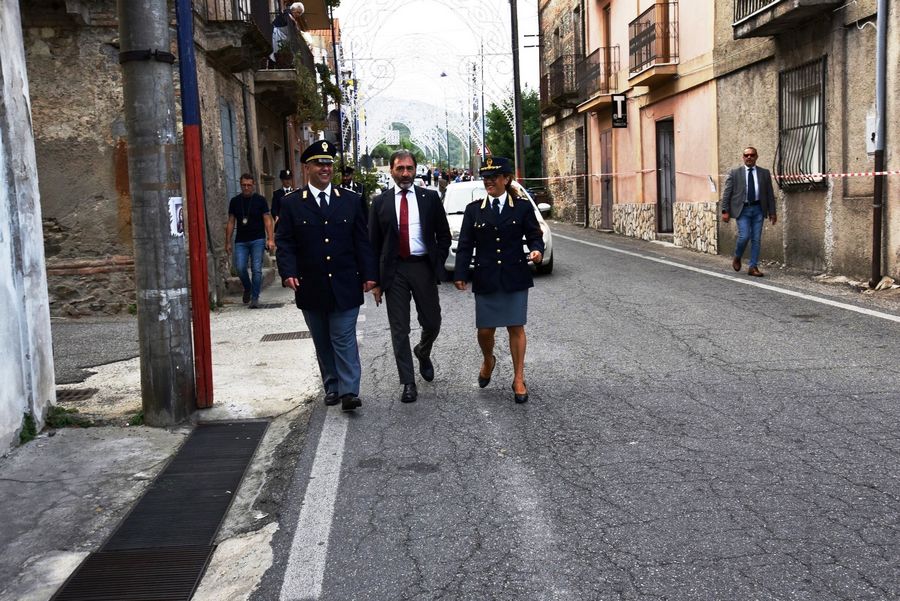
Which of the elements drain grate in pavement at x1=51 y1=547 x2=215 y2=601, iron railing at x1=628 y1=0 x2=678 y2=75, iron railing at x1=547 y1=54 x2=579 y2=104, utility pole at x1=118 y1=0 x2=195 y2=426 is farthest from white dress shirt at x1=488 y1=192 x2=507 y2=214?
iron railing at x1=547 y1=54 x2=579 y2=104

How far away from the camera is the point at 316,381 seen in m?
7.37

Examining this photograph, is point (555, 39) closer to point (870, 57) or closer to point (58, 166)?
point (870, 57)

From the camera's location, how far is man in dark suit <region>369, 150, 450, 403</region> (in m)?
6.70

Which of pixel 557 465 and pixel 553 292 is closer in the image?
pixel 557 465

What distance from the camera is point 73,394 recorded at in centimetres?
709

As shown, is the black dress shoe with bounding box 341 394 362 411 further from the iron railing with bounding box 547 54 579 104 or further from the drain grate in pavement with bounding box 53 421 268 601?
the iron railing with bounding box 547 54 579 104

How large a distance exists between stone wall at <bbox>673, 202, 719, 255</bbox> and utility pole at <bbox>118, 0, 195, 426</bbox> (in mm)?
13218

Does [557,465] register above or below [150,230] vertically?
below

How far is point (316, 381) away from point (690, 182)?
1398cm

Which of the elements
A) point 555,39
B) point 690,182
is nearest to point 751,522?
point 690,182

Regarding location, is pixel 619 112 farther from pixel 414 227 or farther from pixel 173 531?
pixel 173 531

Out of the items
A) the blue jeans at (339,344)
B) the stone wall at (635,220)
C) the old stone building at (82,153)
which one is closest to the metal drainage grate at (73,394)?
the blue jeans at (339,344)

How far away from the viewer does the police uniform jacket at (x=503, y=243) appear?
6.45m

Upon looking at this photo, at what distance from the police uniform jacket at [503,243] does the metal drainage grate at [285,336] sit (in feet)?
11.3
